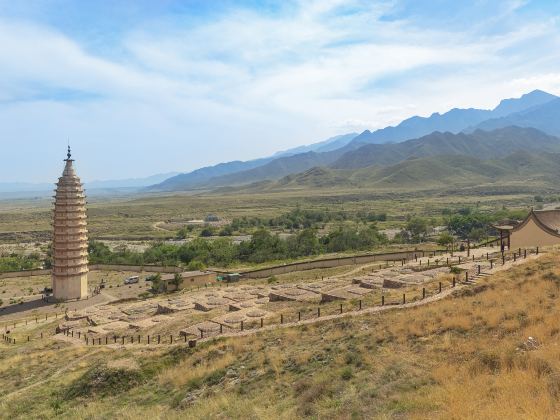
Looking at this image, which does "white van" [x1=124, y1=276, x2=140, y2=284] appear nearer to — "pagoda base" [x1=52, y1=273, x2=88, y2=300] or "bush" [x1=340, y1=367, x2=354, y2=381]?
"pagoda base" [x1=52, y1=273, x2=88, y2=300]

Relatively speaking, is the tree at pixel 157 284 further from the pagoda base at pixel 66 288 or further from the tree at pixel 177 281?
the pagoda base at pixel 66 288

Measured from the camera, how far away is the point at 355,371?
1485 cm

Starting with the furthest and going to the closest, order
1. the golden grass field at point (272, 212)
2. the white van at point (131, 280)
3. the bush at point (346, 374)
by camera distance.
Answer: the golden grass field at point (272, 212), the white van at point (131, 280), the bush at point (346, 374)

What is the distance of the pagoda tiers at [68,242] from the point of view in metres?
48.0

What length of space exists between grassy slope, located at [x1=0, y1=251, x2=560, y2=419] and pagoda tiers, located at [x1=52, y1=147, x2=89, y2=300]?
25.5 meters

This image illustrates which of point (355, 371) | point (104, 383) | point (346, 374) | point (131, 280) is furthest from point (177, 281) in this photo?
point (346, 374)

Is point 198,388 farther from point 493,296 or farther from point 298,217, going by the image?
point 298,217

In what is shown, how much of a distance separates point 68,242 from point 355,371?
1595 inches

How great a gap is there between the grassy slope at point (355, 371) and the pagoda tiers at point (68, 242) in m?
25.5

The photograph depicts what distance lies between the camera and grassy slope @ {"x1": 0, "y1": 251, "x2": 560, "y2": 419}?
38.5 feet

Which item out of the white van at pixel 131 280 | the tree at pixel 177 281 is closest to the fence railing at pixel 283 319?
the tree at pixel 177 281

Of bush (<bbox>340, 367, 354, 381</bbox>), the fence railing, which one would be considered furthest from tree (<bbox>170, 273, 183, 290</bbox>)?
bush (<bbox>340, 367, 354, 381</bbox>)

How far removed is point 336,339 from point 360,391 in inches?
208

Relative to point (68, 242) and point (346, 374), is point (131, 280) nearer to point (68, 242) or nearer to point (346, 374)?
point (68, 242)
